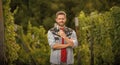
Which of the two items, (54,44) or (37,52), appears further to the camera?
(37,52)

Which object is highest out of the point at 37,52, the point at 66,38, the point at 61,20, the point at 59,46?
the point at 61,20

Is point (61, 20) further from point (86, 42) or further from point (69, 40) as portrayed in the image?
point (86, 42)

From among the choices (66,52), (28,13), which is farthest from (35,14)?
(66,52)

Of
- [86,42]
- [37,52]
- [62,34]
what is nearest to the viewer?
[62,34]

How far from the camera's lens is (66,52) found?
5.04m

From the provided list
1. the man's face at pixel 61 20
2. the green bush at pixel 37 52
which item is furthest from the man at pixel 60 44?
the green bush at pixel 37 52

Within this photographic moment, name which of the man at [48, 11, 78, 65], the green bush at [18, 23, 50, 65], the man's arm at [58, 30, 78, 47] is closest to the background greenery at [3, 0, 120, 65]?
the green bush at [18, 23, 50, 65]

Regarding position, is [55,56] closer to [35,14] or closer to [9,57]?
[9,57]

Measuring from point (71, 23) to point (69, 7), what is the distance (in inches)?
108

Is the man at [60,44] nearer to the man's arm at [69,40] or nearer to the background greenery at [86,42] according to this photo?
the man's arm at [69,40]

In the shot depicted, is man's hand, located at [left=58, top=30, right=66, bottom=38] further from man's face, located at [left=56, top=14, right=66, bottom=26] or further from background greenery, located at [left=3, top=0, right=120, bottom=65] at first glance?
background greenery, located at [left=3, top=0, right=120, bottom=65]

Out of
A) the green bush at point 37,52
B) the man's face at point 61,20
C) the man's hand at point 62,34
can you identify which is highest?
the man's face at point 61,20

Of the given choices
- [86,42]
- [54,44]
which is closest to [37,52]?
[86,42]

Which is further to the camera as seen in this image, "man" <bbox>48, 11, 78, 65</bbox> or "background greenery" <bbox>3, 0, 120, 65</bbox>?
"background greenery" <bbox>3, 0, 120, 65</bbox>
